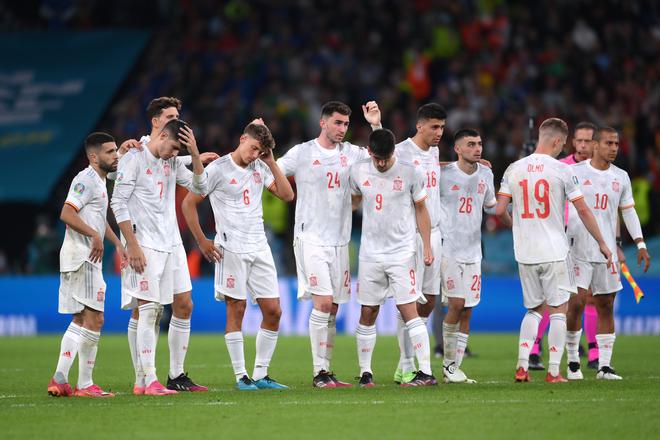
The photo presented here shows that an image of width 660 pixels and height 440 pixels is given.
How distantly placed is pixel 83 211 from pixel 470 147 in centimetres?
424

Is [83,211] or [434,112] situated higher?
[434,112]

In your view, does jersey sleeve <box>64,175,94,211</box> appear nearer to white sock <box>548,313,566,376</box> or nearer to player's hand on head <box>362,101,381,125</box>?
player's hand on head <box>362,101,381,125</box>

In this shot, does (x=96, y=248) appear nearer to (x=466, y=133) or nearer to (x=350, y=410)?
(x=350, y=410)

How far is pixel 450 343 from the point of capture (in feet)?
44.0

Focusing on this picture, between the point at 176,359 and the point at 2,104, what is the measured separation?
61.6ft

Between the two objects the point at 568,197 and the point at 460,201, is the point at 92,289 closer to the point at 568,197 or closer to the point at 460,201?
the point at 460,201

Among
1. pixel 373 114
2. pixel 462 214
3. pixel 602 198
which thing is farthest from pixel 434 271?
pixel 602 198

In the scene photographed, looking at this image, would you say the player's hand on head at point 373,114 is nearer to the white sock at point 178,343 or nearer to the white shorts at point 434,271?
the white shorts at point 434,271

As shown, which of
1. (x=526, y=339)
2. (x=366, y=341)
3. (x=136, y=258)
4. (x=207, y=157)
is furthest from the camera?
(x=207, y=157)

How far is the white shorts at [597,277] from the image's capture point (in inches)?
558

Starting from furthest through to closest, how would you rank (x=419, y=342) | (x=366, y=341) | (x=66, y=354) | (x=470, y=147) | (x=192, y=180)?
(x=470, y=147) → (x=366, y=341) → (x=192, y=180) → (x=419, y=342) → (x=66, y=354)

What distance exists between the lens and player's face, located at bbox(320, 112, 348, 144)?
13086 millimetres

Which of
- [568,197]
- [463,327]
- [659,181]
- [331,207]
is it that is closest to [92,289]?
[331,207]

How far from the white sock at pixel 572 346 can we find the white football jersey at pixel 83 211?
17.5ft
